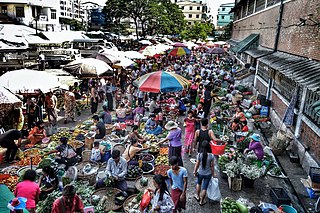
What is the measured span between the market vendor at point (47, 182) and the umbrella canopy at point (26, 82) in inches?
171

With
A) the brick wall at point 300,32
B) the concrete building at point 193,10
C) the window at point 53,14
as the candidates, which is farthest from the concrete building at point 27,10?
the concrete building at point 193,10

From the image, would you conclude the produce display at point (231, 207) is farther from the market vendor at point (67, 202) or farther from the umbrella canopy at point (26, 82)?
the umbrella canopy at point (26, 82)

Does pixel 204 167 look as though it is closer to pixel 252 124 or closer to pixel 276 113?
pixel 252 124

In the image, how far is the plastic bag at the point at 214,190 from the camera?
657 centimetres

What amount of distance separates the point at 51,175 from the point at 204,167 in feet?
11.7

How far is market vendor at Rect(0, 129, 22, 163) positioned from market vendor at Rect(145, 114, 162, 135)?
14.9 feet

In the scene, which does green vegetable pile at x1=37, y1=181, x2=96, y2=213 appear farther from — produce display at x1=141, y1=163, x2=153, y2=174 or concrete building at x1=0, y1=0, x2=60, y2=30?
concrete building at x1=0, y1=0, x2=60, y2=30

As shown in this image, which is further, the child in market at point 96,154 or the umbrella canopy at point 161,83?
the umbrella canopy at point 161,83

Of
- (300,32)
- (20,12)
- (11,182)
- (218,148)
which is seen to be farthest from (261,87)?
(20,12)

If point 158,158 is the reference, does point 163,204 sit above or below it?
above

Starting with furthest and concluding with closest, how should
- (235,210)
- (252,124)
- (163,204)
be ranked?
(252,124) → (235,210) → (163,204)

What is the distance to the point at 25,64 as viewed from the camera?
55.3 feet

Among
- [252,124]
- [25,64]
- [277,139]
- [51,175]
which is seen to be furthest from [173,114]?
[25,64]

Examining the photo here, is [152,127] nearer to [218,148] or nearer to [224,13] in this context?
[218,148]
